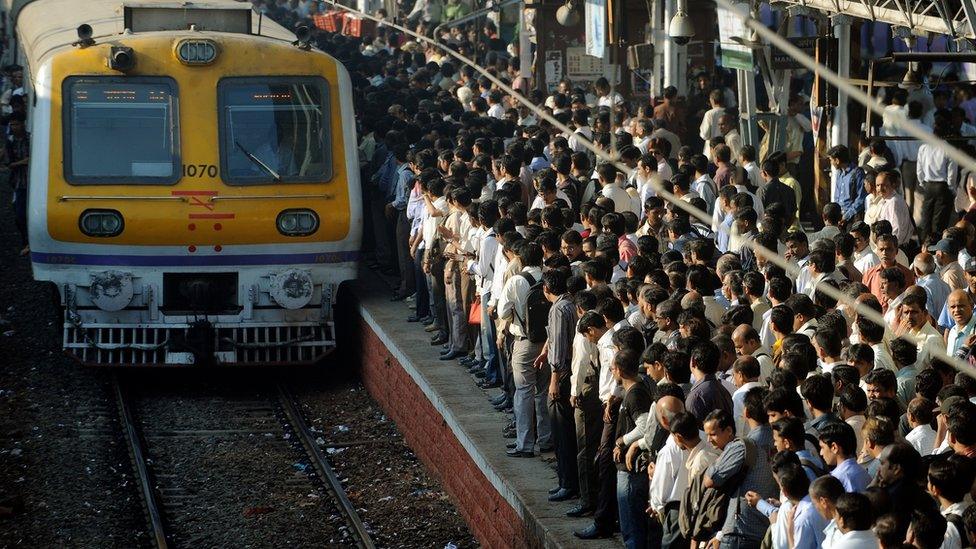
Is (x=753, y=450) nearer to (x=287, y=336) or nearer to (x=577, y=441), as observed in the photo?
(x=577, y=441)

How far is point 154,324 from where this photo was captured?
12.4 meters

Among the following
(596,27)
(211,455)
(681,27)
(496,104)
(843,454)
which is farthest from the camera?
(496,104)

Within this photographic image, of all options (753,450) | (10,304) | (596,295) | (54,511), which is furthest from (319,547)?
(10,304)

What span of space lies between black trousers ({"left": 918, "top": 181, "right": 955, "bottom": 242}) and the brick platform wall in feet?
14.7

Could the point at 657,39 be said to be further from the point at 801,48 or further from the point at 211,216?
the point at 211,216

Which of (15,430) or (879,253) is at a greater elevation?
(879,253)

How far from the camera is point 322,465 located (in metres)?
11.2

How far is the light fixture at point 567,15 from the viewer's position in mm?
20172

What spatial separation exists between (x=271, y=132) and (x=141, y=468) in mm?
2892

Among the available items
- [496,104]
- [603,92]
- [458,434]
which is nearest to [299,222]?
[458,434]

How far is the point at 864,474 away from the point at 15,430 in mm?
7036

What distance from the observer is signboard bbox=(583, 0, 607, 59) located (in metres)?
17.1

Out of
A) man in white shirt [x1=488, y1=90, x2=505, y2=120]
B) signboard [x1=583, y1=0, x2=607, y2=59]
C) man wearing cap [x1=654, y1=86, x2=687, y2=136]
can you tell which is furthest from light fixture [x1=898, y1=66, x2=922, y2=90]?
man in white shirt [x1=488, y1=90, x2=505, y2=120]

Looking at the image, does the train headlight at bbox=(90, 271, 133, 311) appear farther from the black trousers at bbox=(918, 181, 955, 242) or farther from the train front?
the black trousers at bbox=(918, 181, 955, 242)
